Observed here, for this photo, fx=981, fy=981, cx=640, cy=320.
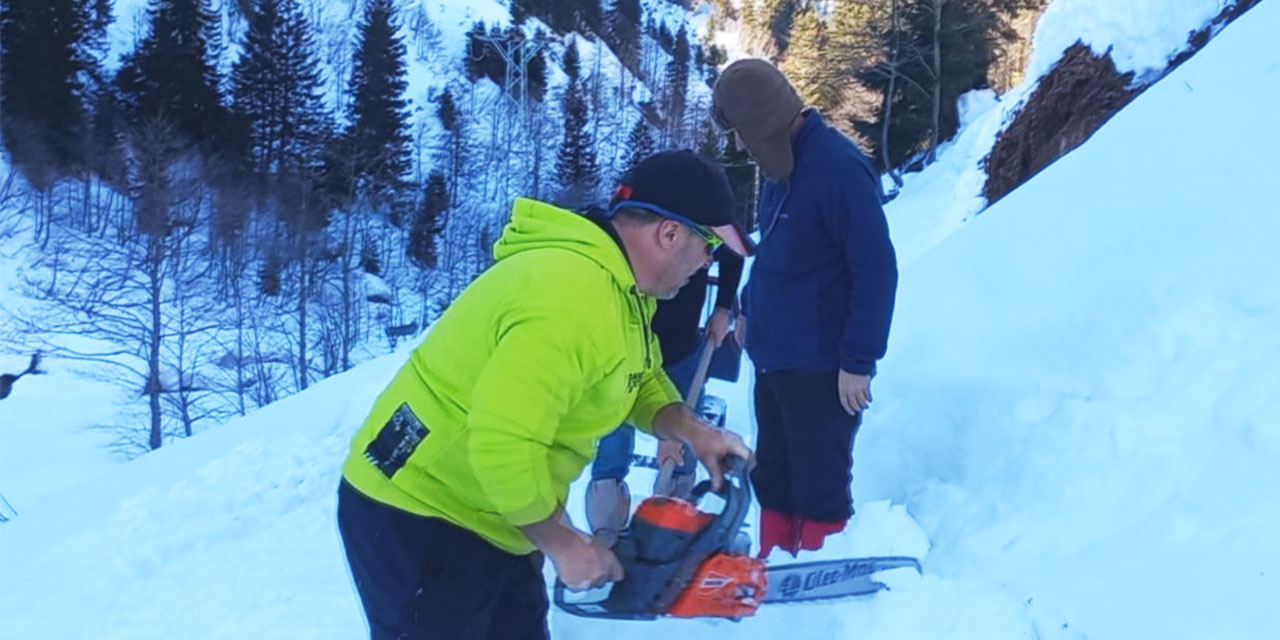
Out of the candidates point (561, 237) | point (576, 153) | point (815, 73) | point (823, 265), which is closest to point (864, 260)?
point (823, 265)

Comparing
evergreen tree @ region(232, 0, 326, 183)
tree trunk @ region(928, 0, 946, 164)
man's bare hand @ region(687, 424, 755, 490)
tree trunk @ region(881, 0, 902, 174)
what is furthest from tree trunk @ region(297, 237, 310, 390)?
man's bare hand @ region(687, 424, 755, 490)

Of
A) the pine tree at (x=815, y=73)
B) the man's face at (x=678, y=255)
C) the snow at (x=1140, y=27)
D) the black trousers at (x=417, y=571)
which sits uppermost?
the snow at (x=1140, y=27)

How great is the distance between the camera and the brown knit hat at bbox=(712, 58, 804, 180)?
2867mm

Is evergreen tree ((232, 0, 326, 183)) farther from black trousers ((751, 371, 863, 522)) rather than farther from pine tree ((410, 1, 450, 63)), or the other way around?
black trousers ((751, 371, 863, 522))

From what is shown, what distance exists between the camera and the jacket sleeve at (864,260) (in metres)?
2.79

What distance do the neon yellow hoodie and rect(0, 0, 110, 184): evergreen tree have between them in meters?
36.1

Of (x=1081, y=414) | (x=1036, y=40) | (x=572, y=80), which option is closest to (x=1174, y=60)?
(x=1036, y=40)

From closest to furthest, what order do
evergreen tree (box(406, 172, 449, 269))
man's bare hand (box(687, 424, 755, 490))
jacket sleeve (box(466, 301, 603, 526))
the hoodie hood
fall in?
jacket sleeve (box(466, 301, 603, 526))
the hoodie hood
man's bare hand (box(687, 424, 755, 490))
evergreen tree (box(406, 172, 449, 269))

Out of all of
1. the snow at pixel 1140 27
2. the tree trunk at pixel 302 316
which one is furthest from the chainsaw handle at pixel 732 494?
the tree trunk at pixel 302 316

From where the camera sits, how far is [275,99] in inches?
1454

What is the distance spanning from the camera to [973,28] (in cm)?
2683

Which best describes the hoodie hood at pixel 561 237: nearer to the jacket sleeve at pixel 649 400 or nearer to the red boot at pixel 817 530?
the jacket sleeve at pixel 649 400

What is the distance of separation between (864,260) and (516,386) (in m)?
1.39

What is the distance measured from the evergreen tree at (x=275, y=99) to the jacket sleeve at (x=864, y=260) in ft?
119
